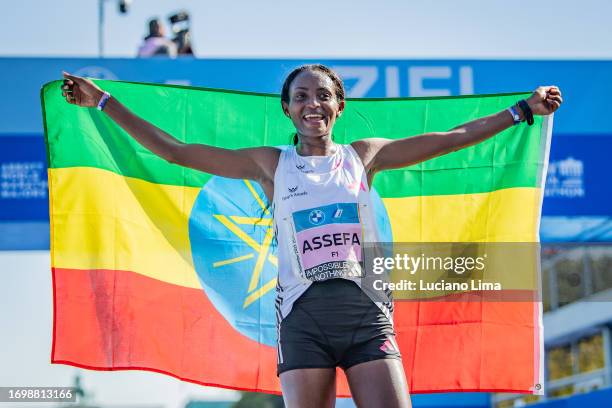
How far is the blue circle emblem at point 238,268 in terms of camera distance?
6289 mm

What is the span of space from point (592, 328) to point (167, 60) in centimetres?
2400

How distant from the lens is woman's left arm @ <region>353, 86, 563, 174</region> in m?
4.69

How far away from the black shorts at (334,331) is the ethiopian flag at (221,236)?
1986mm

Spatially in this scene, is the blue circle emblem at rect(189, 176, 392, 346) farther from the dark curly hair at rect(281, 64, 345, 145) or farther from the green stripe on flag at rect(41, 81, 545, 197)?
the dark curly hair at rect(281, 64, 345, 145)

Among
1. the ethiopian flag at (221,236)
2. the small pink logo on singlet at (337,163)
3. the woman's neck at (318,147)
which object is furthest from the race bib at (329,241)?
the ethiopian flag at (221,236)

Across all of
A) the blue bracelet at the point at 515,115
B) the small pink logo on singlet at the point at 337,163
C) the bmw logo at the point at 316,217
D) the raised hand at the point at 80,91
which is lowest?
the bmw logo at the point at 316,217

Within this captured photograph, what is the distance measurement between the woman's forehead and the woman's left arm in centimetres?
33

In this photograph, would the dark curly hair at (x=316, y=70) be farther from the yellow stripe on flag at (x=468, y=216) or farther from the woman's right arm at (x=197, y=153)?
the yellow stripe on flag at (x=468, y=216)

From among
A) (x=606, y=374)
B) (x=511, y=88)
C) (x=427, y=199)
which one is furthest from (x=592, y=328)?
(x=427, y=199)

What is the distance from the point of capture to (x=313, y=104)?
4.55 m

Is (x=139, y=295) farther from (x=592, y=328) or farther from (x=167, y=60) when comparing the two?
(x=592, y=328)

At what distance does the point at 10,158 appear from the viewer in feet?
29.3

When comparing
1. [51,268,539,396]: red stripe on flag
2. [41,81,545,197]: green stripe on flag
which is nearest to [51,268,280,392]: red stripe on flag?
[51,268,539,396]: red stripe on flag

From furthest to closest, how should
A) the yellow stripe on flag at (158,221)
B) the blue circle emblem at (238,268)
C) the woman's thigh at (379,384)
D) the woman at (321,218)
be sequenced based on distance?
the blue circle emblem at (238,268) → the yellow stripe on flag at (158,221) → the woman at (321,218) → the woman's thigh at (379,384)
